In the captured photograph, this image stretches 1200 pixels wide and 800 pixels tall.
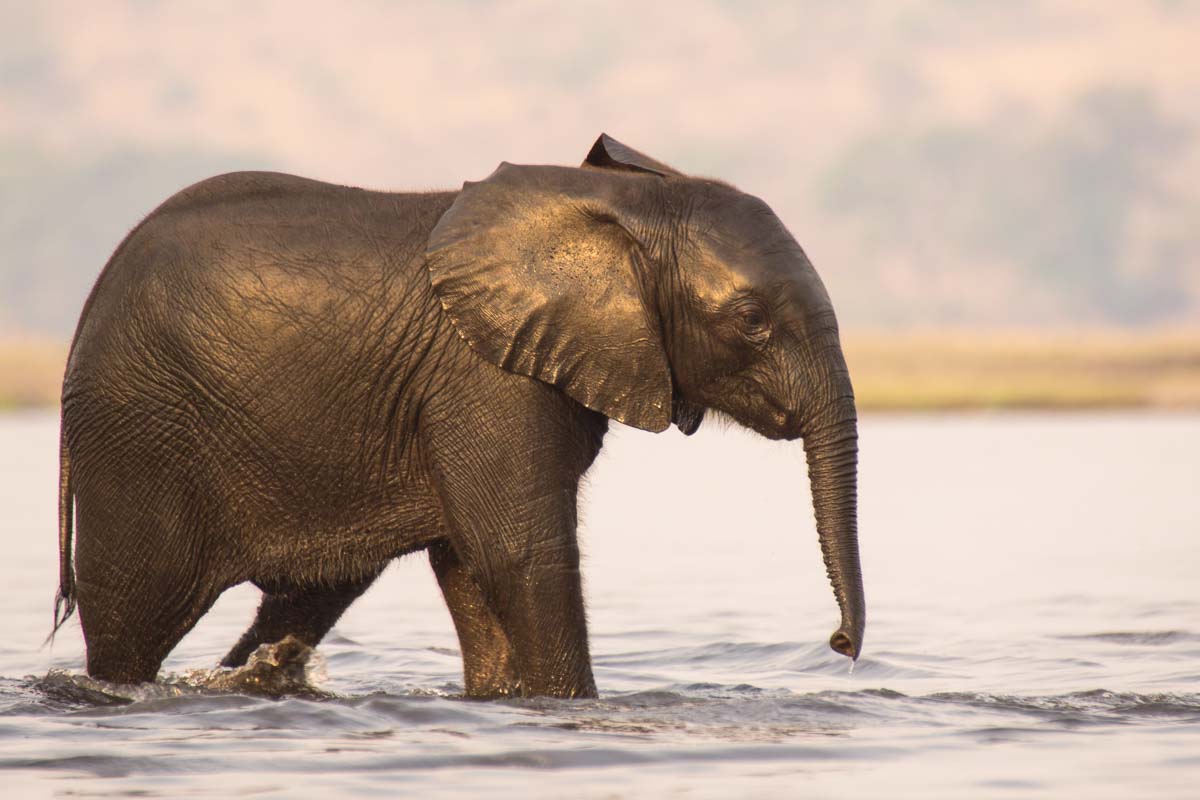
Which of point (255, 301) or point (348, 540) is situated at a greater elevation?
point (255, 301)

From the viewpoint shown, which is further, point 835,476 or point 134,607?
point 134,607

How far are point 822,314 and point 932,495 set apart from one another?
1789cm

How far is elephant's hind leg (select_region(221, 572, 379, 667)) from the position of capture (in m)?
10.6

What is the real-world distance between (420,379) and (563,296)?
748 millimetres

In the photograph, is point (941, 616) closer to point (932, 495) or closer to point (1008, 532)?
point (1008, 532)

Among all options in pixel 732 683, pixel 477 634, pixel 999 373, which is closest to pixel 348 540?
pixel 477 634

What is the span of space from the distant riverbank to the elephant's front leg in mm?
50069

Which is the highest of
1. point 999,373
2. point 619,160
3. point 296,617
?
point 999,373

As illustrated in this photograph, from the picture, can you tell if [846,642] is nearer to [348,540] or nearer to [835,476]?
[835,476]

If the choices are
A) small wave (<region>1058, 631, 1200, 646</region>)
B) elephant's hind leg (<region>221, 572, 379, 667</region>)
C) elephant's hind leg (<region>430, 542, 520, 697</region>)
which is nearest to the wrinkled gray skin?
elephant's hind leg (<region>430, 542, 520, 697</region>)

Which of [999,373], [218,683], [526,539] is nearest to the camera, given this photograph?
[526,539]

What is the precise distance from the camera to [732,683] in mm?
11516

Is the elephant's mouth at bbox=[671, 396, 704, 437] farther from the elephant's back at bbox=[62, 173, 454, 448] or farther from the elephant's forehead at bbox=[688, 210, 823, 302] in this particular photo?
the elephant's back at bbox=[62, 173, 454, 448]

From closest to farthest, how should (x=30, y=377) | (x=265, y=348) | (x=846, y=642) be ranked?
(x=846, y=642) → (x=265, y=348) → (x=30, y=377)
